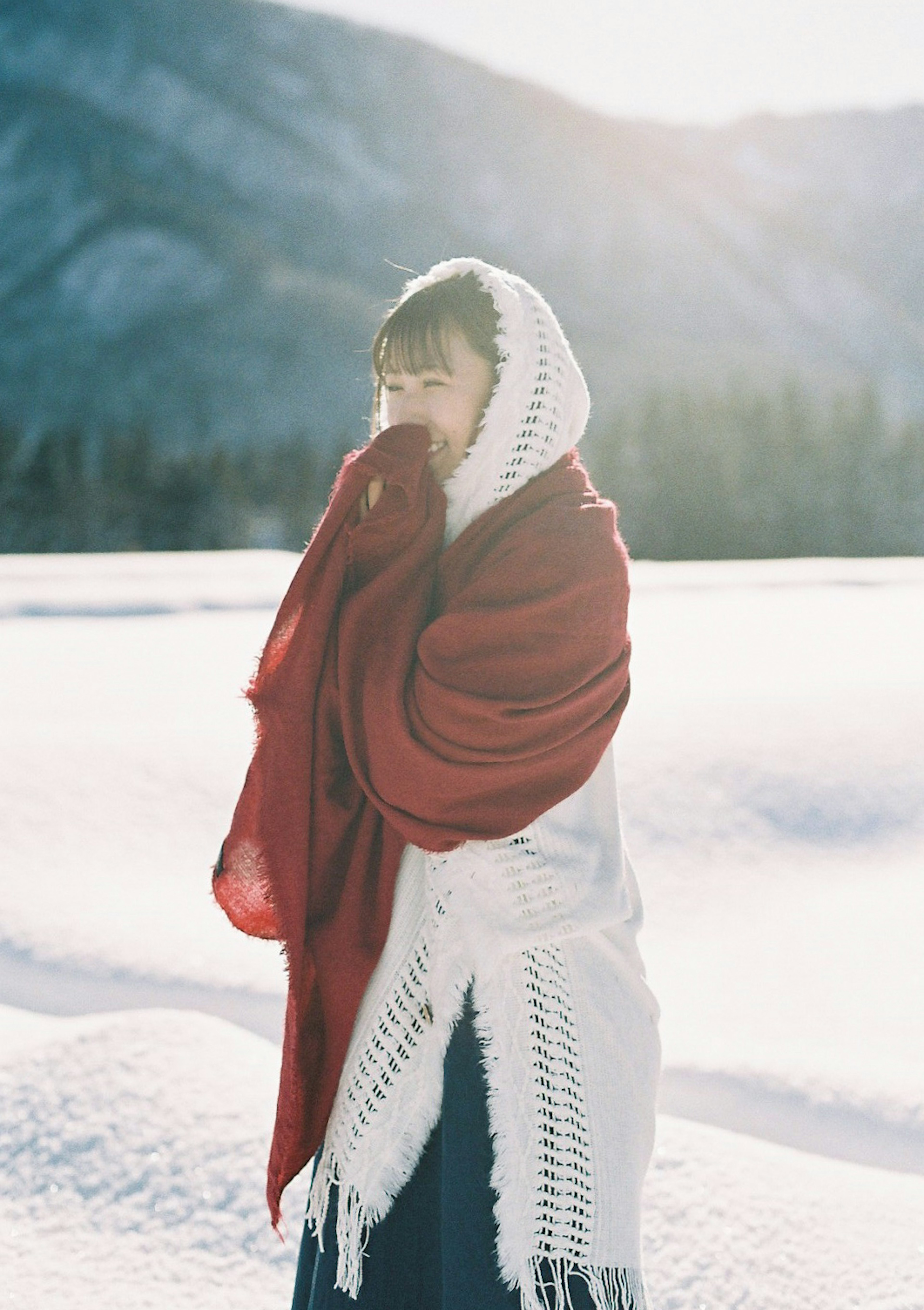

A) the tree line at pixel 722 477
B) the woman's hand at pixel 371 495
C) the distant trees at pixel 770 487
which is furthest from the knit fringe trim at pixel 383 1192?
the distant trees at pixel 770 487

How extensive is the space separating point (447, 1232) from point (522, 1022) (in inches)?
6.8

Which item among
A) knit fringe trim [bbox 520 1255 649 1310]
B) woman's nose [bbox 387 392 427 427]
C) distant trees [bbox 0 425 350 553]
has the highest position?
woman's nose [bbox 387 392 427 427]

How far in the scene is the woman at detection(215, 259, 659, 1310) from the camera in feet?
2.75

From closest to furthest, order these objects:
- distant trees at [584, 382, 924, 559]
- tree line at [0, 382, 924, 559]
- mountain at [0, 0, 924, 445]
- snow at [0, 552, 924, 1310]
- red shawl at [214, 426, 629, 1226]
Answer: red shawl at [214, 426, 629, 1226], snow at [0, 552, 924, 1310], tree line at [0, 382, 924, 559], distant trees at [584, 382, 924, 559], mountain at [0, 0, 924, 445]

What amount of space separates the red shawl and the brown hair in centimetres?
7

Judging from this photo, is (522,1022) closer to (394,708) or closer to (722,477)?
(394,708)

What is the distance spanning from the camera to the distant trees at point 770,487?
20938mm

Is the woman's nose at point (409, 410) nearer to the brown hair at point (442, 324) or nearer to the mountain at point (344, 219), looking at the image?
the brown hair at point (442, 324)

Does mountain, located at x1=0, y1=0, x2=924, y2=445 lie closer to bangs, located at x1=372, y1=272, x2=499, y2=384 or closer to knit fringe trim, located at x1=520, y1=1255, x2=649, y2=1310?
bangs, located at x1=372, y1=272, x2=499, y2=384

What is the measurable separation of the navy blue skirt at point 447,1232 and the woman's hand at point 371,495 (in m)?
0.41

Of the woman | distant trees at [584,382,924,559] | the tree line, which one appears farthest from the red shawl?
distant trees at [584,382,924,559]

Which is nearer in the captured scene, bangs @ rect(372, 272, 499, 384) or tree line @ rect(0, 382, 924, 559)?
bangs @ rect(372, 272, 499, 384)

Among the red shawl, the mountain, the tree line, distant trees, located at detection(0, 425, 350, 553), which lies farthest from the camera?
the mountain

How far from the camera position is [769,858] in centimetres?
280
